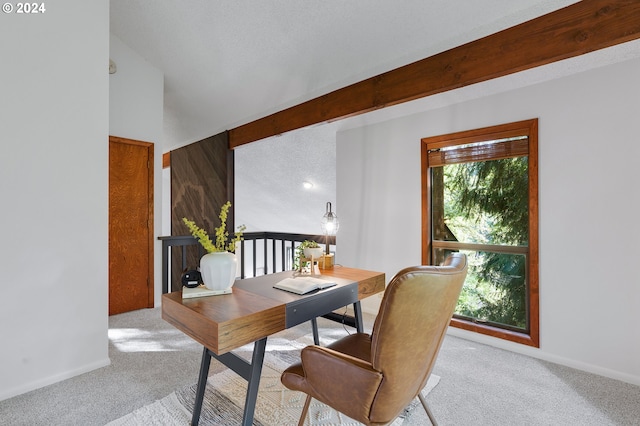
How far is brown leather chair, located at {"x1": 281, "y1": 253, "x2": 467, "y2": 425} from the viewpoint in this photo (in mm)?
1106

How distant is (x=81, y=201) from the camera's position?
2291 mm

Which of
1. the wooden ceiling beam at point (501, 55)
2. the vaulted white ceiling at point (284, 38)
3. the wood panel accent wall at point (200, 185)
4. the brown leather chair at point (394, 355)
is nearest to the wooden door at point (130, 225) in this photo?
the wood panel accent wall at point (200, 185)

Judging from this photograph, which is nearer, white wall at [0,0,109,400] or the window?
white wall at [0,0,109,400]

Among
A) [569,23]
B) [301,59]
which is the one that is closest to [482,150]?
[569,23]

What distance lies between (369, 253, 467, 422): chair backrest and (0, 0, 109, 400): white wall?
2271mm

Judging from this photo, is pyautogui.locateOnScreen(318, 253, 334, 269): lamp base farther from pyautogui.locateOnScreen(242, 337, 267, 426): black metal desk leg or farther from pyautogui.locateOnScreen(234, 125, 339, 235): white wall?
pyautogui.locateOnScreen(234, 125, 339, 235): white wall

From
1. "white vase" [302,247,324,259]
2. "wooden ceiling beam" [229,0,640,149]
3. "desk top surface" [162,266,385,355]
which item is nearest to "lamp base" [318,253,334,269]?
"white vase" [302,247,324,259]

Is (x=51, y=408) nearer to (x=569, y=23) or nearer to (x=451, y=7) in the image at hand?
(x=451, y=7)

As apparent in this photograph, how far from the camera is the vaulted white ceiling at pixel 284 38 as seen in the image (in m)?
2.16

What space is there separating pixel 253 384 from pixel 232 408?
2.03ft

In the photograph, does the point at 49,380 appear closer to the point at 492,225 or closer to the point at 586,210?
the point at 492,225

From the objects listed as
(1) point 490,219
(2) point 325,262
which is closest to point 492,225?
(1) point 490,219

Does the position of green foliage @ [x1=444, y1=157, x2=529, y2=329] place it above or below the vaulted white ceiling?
below

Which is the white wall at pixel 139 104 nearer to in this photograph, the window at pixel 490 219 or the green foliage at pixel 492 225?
the window at pixel 490 219
